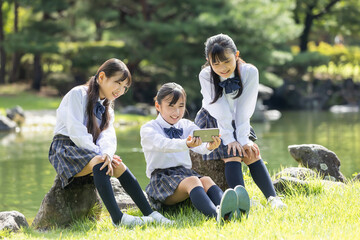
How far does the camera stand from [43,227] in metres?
3.23

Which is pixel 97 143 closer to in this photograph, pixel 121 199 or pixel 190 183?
pixel 190 183

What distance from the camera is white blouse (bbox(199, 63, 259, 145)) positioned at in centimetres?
331

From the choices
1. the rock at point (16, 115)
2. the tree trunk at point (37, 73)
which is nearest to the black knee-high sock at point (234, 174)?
the rock at point (16, 115)

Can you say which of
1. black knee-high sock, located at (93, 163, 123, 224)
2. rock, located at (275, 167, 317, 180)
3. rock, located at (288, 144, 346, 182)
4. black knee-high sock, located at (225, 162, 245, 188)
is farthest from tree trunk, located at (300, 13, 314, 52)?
black knee-high sock, located at (93, 163, 123, 224)

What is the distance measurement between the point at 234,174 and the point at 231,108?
0.47m

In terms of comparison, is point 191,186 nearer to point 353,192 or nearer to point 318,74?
point 353,192

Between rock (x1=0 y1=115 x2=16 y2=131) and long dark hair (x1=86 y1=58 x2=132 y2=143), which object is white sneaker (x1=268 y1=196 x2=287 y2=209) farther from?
rock (x1=0 y1=115 x2=16 y2=131)

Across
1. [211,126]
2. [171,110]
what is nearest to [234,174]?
[211,126]

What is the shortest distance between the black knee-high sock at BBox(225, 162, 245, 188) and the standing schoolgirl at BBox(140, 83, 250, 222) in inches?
5.6

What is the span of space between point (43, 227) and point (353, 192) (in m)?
1.91

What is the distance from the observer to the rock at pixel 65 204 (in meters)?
3.24

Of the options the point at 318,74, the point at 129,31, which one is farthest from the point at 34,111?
the point at 318,74

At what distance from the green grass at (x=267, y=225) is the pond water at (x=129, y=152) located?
1082 millimetres

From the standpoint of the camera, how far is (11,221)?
2998 mm
